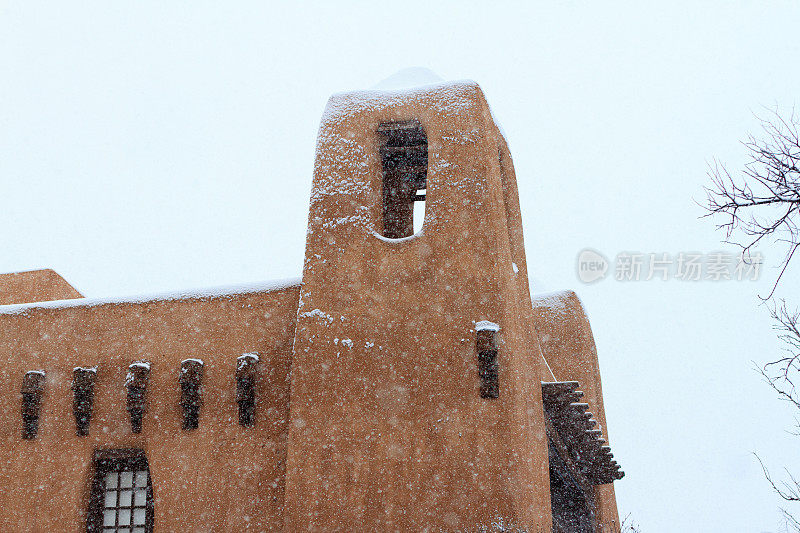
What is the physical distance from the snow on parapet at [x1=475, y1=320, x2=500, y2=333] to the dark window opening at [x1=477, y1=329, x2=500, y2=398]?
0.09 ft

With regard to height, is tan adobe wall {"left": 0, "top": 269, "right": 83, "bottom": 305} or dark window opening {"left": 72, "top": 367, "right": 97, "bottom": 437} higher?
tan adobe wall {"left": 0, "top": 269, "right": 83, "bottom": 305}

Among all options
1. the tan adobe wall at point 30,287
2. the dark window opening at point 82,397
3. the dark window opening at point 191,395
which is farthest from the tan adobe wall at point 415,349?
the tan adobe wall at point 30,287

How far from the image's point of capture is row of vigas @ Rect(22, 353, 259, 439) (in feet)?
30.1

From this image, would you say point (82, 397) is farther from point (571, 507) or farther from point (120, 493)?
point (571, 507)

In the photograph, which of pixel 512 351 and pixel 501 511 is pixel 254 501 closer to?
pixel 501 511

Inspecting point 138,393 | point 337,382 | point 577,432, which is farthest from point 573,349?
point 138,393

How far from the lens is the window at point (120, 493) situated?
952 centimetres

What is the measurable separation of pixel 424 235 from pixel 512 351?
182cm

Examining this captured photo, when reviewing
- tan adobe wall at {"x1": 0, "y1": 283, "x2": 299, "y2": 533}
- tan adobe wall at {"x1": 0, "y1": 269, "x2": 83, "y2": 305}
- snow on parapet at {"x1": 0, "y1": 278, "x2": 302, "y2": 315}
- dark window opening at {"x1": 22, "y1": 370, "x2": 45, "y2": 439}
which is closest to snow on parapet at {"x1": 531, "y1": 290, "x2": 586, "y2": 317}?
snow on parapet at {"x1": 0, "y1": 278, "x2": 302, "y2": 315}

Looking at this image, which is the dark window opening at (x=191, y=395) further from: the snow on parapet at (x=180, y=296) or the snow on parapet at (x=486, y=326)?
the snow on parapet at (x=486, y=326)

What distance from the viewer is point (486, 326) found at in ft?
27.6

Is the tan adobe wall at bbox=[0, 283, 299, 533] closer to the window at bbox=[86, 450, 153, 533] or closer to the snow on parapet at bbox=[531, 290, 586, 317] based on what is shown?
the window at bbox=[86, 450, 153, 533]

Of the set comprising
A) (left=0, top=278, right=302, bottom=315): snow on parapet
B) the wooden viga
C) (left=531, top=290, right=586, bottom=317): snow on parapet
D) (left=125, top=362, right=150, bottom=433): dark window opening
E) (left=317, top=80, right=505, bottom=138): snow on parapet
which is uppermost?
(left=317, top=80, right=505, bottom=138): snow on parapet

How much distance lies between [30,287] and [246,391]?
8343mm
